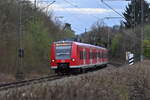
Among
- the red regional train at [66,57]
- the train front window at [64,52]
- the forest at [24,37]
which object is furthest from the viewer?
the forest at [24,37]

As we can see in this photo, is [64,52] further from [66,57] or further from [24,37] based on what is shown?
[24,37]

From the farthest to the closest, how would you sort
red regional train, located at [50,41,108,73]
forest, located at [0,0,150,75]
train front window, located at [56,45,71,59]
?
1. forest, located at [0,0,150,75]
2. train front window, located at [56,45,71,59]
3. red regional train, located at [50,41,108,73]

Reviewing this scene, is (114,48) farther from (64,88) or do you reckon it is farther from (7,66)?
(64,88)

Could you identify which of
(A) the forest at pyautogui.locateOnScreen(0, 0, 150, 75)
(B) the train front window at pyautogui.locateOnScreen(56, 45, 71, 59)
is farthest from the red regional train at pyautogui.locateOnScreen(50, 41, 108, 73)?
(A) the forest at pyautogui.locateOnScreen(0, 0, 150, 75)

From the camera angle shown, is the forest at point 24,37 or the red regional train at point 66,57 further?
the forest at point 24,37

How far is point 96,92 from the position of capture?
8.41 meters

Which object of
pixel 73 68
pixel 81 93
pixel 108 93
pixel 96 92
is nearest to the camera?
pixel 81 93

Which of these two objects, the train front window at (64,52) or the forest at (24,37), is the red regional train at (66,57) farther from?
the forest at (24,37)

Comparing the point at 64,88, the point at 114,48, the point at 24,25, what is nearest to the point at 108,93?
the point at 64,88

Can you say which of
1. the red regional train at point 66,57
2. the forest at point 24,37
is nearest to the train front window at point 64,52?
the red regional train at point 66,57

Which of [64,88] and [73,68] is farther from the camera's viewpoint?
[73,68]

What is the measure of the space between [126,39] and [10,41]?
4350 centimetres

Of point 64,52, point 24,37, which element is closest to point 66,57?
point 64,52

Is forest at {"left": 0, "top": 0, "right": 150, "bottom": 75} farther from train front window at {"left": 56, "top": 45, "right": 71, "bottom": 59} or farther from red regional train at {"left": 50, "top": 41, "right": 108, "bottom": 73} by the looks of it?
train front window at {"left": 56, "top": 45, "right": 71, "bottom": 59}
